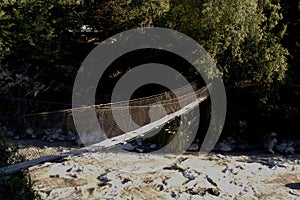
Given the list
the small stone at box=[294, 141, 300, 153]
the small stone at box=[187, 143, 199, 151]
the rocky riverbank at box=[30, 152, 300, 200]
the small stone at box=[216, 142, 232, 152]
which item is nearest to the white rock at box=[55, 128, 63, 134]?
the rocky riverbank at box=[30, 152, 300, 200]

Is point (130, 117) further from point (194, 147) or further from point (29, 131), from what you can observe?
point (29, 131)

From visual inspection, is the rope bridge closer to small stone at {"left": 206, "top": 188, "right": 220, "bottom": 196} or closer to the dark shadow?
small stone at {"left": 206, "top": 188, "right": 220, "bottom": 196}

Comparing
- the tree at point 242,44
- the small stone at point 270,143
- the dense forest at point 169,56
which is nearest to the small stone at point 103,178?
the dense forest at point 169,56

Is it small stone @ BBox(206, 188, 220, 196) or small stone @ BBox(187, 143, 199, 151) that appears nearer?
small stone @ BBox(206, 188, 220, 196)

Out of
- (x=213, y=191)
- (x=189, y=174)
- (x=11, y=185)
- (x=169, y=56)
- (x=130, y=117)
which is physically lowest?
(x=213, y=191)

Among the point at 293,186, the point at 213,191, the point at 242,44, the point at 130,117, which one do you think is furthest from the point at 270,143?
the point at 130,117

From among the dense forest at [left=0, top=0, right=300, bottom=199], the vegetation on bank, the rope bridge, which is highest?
the dense forest at [left=0, top=0, right=300, bottom=199]

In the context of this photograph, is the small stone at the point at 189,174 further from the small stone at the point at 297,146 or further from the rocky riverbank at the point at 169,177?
the small stone at the point at 297,146

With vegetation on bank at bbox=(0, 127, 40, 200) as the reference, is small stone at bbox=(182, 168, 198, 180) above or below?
below

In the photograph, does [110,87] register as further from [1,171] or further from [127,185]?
[1,171]

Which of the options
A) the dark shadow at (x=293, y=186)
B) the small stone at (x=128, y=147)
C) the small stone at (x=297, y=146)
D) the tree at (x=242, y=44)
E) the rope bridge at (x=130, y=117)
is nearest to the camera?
the dark shadow at (x=293, y=186)

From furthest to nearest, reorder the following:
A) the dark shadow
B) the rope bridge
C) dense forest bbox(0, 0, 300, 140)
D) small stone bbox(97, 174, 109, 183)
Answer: dense forest bbox(0, 0, 300, 140), the rope bridge, small stone bbox(97, 174, 109, 183), the dark shadow

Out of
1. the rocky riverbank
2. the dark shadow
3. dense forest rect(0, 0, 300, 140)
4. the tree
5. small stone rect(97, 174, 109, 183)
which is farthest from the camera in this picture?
dense forest rect(0, 0, 300, 140)

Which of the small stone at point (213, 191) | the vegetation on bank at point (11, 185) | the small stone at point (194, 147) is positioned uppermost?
the vegetation on bank at point (11, 185)
